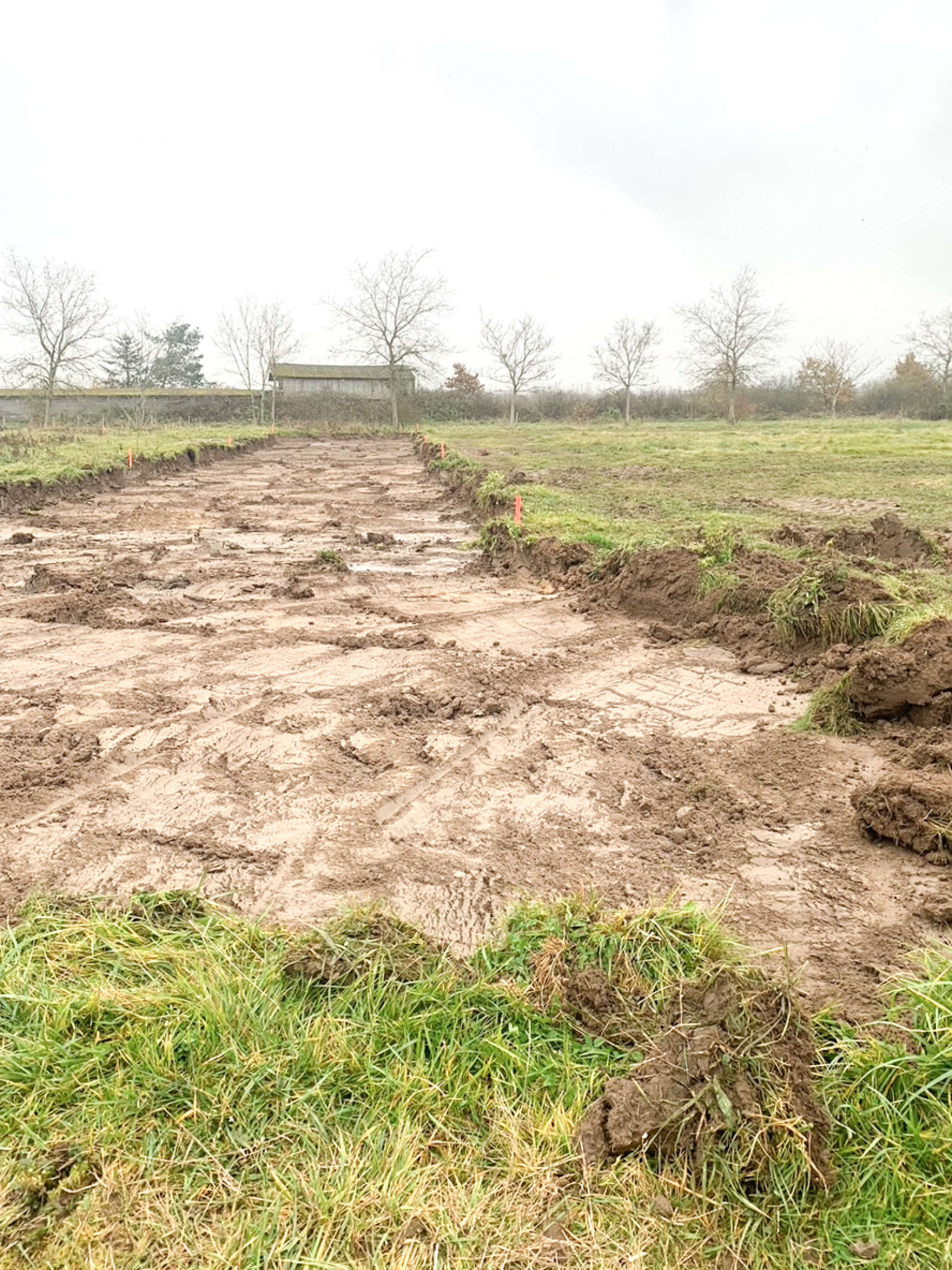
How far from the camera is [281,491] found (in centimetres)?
2002

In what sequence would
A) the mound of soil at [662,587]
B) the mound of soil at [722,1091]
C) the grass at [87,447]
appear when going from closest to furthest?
1. the mound of soil at [722,1091]
2. the mound of soil at [662,587]
3. the grass at [87,447]

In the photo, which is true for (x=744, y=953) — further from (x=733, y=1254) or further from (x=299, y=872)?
(x=299, y=872)

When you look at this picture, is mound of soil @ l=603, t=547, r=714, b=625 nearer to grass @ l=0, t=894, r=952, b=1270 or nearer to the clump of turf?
the clump of turf

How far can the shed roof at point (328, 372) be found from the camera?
56.8 meters

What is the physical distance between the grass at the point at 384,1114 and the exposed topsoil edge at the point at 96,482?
50.1 feet

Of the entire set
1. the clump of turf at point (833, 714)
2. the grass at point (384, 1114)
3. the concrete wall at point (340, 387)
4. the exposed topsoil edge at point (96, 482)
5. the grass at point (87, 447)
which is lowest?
the grass at point (384, 1114)

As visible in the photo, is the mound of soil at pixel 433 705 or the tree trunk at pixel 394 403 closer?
the mound of soil at pixel 433 705

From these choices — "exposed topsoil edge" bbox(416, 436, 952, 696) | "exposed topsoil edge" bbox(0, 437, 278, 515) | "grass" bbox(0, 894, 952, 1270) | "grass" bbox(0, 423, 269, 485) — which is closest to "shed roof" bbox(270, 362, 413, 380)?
"grass" bbox(0, 423, 269, 485)

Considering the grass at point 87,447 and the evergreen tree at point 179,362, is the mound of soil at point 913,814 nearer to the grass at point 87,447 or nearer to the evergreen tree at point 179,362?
the grass at point 87,447

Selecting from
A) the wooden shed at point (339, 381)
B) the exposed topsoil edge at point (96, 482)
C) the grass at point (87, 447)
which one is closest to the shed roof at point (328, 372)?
the wooden shed at point (339, 381)

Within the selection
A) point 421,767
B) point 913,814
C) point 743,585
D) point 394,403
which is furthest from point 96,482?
point 394,403

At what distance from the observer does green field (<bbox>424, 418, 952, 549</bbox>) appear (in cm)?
1157

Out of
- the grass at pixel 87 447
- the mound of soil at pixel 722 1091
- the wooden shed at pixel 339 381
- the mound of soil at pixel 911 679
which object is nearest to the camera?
the mound of soil at pixel 722 1091

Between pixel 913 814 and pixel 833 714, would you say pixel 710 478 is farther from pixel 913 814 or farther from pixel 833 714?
pixel 913 814
